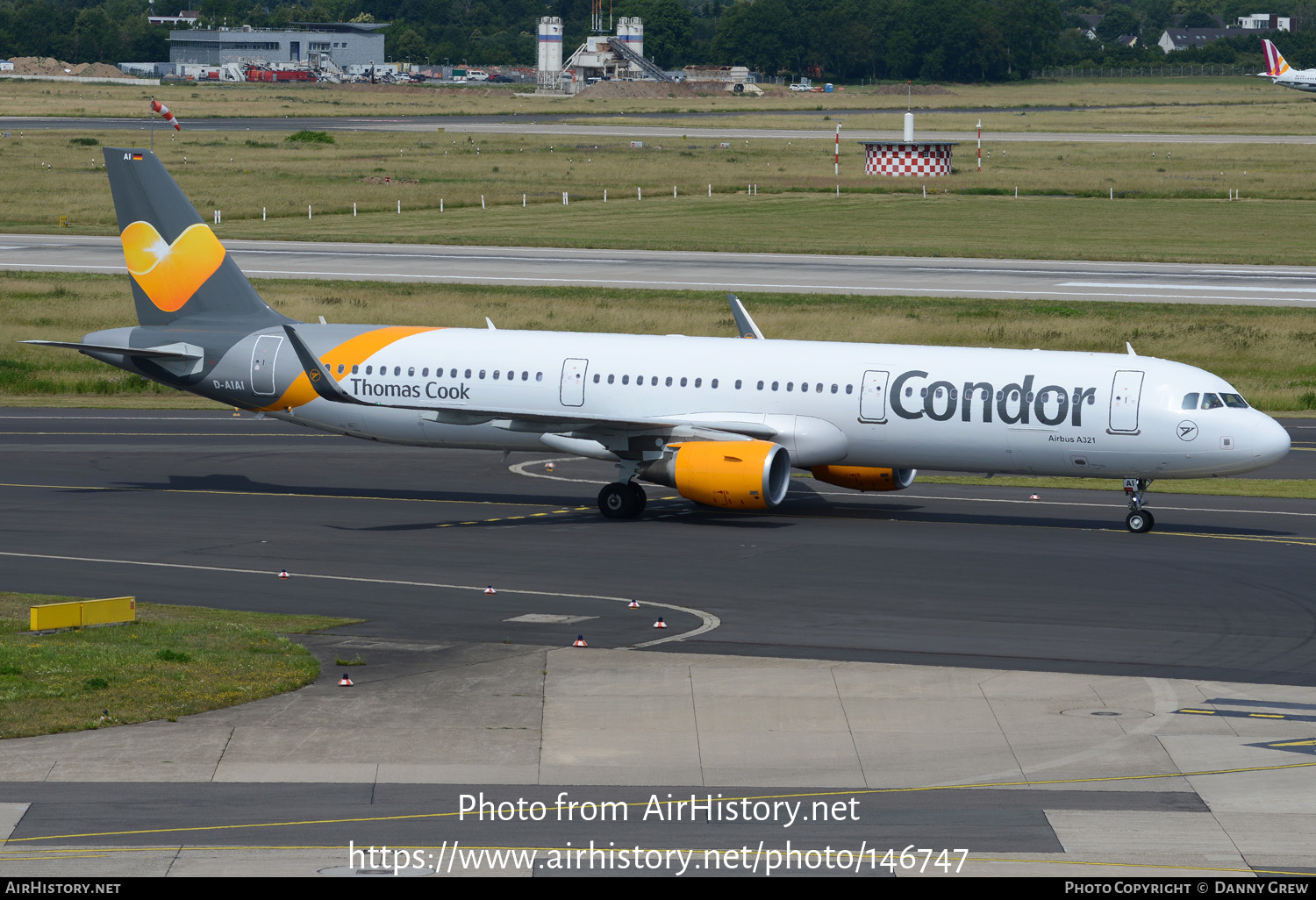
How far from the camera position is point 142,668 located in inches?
973

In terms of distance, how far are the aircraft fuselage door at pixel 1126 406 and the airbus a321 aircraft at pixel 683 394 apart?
Answer: 0.05m

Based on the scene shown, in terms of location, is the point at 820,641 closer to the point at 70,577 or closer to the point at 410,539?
the point at 410,539

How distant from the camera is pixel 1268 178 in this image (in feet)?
424

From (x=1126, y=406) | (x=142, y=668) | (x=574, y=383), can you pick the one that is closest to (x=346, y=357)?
(x=574, y=383)

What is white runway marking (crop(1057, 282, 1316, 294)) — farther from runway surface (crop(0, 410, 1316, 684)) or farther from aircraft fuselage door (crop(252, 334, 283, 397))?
aircraft fuselage door (crop(252, 334, 283, 397))

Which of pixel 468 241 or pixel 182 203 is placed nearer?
pixel 182 203

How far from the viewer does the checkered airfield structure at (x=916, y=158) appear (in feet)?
428

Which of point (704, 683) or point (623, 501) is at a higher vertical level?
point (704, 683)

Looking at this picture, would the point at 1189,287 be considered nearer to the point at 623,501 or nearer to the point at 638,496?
the point at 638,496

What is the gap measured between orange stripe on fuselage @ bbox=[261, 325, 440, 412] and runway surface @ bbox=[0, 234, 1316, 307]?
37.3 m

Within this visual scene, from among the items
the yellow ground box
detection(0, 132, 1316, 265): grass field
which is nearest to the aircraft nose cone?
the yellow ground box

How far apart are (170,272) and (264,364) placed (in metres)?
4.40

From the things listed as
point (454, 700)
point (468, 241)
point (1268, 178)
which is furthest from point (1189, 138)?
point (454, 700)
